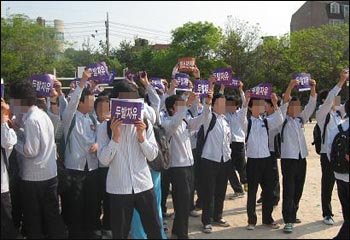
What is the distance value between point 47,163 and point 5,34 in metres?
30.6

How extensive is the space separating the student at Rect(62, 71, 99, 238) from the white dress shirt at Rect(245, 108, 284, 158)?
231 centimetres

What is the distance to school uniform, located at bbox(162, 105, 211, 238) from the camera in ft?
17.4

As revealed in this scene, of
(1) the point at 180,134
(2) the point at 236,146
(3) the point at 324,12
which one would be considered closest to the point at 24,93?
(1) the point at 180,134

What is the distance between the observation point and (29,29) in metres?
34.2

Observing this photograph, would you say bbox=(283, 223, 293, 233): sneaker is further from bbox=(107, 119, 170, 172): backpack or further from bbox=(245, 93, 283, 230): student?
bbox=(107, 119, 170, 172): backpack

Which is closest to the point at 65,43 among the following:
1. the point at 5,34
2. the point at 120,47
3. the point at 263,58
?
the point at 120,47

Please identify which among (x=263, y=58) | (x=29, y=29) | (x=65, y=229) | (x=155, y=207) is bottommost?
(x=65, y=229)

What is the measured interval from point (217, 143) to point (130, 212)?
230cm

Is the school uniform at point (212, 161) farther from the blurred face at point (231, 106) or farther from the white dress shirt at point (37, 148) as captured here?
the white dress shirt at point (37, 148)

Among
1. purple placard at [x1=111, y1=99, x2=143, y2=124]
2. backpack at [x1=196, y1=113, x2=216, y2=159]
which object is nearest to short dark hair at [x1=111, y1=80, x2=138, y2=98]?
purple placard at [x1=111, y1=99, x2=143, y2=124]

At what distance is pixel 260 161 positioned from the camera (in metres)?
6.13

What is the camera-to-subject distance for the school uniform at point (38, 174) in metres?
4.37

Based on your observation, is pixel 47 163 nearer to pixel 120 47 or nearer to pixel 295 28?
pixel 120 47

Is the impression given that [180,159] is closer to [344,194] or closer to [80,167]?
[80,167]
